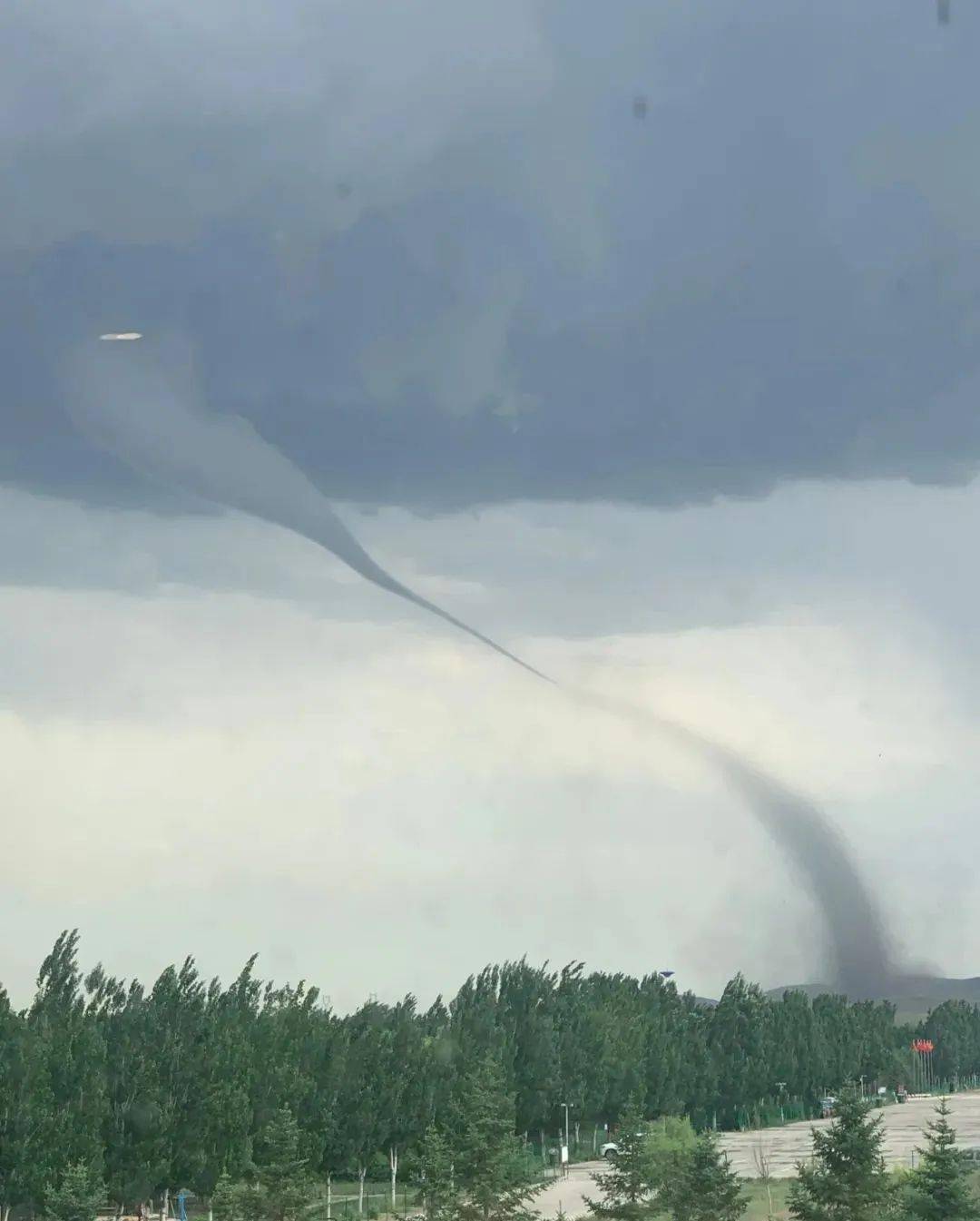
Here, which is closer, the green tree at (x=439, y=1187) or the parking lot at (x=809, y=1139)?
the green tree at (x=439, y=1187)

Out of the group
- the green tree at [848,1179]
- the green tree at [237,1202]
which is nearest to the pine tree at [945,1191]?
the green tree at [848,1179]

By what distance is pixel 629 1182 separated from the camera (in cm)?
5409

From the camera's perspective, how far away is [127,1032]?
252 ft

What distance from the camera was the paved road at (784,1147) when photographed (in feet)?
241

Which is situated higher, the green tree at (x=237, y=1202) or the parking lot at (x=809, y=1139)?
the parking lot at (x=809, y=1139)

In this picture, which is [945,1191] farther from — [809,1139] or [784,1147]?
[809,1139]

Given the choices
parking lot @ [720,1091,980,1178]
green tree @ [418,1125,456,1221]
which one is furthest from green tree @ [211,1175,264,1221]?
parking lot @ [720,1091,980,1178]

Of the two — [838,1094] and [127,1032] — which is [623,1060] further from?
[838,1094]

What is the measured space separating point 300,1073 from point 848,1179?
3669 cm

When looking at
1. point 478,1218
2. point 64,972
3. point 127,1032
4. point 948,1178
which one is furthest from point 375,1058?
point 948,1178

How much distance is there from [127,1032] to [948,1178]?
4365cm

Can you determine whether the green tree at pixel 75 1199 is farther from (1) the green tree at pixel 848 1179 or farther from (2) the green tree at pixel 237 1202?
(1) the green tree at pixel 848 1179

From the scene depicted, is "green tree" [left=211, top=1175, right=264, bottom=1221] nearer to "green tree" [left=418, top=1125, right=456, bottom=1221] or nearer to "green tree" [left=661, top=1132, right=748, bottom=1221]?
"green tree" [left=418, top=1125, right=456, bottom=1221]

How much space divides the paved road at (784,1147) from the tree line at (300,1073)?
3674 mm
